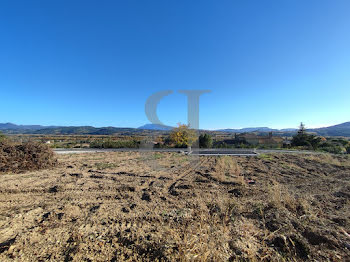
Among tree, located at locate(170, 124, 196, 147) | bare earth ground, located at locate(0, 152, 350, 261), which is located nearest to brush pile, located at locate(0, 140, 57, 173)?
bare earth ground, located at locate(0, 152, 350, 261)

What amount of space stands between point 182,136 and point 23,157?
15.8 m

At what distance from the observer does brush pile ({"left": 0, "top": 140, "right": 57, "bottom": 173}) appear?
6441 mm

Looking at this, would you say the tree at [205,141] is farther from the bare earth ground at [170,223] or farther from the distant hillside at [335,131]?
the distant hillside at [335,131]

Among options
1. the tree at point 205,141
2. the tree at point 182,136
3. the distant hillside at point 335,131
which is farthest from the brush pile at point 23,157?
the distant hillside at point 335,131

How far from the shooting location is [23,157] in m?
6.82

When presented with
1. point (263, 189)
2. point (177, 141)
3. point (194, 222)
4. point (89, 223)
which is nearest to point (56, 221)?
point (89, 223)

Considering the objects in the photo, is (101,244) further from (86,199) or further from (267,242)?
(267,242)

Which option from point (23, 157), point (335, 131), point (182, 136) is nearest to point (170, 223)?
point (23, 157)

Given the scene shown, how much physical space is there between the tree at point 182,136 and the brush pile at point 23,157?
13.5 metres

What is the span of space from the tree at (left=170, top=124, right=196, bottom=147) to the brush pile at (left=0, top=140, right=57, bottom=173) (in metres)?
13.5

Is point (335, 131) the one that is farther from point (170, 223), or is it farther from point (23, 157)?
point (23, 157)

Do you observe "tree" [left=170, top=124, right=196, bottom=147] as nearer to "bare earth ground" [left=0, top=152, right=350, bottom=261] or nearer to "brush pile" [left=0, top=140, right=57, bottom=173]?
"brush pile" [left=0, top=140, right=57, bottom=173]

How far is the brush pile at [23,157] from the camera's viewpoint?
6441 millimetres

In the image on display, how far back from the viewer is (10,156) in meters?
6.60
